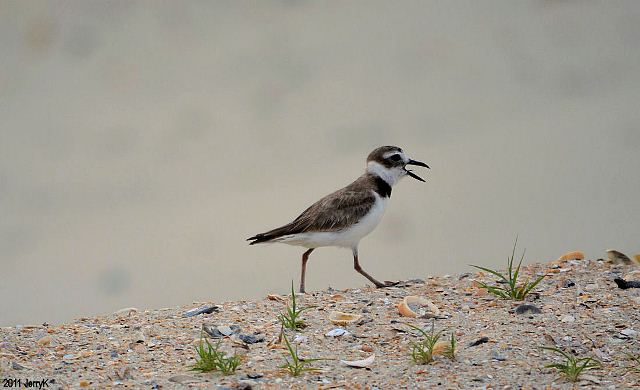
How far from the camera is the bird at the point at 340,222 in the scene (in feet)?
27.2

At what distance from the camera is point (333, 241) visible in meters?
8.38

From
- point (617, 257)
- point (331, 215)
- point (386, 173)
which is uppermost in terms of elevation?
point (386, 173)

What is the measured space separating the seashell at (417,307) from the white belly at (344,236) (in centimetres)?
110

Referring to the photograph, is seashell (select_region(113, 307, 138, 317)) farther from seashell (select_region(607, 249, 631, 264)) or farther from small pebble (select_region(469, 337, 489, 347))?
seashell (select_region(607, 249, 631, 264))

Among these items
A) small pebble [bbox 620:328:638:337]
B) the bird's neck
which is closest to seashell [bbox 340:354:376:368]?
small pebble [bbox 620:328:638:337]

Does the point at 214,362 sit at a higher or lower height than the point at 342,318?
lower

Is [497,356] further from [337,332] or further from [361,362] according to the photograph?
[337,332]

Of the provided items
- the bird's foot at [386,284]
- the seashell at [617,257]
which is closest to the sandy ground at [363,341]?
the bird's foot at [386,284]

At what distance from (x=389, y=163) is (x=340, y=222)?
39.2 inches

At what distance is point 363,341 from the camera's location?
261 inches

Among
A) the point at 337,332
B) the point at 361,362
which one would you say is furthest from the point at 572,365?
the point at 337,332

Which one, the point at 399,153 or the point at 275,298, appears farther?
the point at 399,153

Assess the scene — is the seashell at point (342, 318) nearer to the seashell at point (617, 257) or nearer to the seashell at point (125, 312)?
the seashell at point (125, 312)

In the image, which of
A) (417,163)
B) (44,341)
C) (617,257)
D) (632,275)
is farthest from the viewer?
(417,163)
